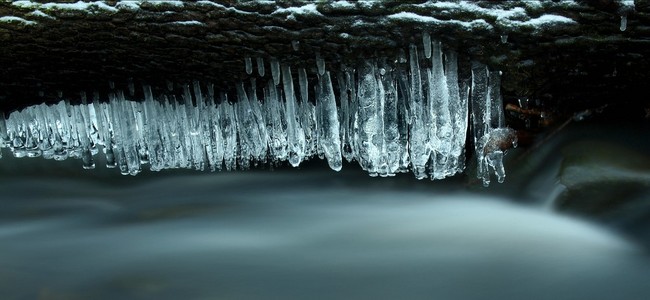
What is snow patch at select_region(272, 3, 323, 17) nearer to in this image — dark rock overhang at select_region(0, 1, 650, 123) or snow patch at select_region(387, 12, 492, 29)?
dark rock overhang at select_region(0, 1, 650, 123)

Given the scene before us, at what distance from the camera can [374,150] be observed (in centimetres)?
352

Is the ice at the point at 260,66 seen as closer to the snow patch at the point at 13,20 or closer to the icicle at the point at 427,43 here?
the icicle at the point at 427,43

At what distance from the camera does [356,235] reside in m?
3.29

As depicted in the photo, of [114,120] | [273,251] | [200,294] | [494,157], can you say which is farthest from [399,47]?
[114,120]

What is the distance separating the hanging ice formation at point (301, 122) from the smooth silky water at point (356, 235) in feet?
0.65

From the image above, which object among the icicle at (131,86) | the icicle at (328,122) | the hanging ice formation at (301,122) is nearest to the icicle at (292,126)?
the hanging ice formation at (301,122)

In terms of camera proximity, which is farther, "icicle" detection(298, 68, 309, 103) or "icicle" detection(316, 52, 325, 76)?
"icicle" detection(298, 68, 309, 103)

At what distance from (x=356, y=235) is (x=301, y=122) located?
76 centimetres

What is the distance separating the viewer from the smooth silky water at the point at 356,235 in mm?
2727

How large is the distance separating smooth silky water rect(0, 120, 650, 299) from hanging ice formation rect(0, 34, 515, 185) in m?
0.20

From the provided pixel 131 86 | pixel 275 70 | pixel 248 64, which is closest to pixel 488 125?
pixel 275 70

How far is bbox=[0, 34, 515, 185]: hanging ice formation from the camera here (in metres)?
3.32

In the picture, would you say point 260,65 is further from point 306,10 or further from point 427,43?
point 427,43

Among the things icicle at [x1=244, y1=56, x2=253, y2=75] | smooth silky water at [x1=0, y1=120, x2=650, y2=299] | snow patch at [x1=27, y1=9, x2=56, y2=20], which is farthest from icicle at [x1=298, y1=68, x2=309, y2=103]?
snow patch at [x1=27, y1=9, x2=56, y2=20]
